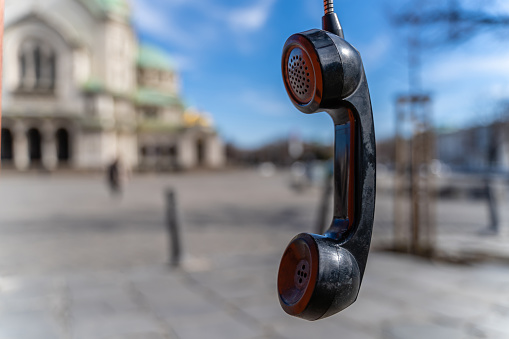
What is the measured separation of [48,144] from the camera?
4438cm

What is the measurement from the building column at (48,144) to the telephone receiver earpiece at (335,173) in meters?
48.2

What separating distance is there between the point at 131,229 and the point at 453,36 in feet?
24.6

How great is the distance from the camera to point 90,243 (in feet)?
25.2

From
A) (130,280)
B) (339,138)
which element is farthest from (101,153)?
(339,138)

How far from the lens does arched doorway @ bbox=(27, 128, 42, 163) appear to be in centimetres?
4447

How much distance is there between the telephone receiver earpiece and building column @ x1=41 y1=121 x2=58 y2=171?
48.2 m

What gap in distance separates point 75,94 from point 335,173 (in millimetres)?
50048

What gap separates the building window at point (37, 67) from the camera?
141 ft

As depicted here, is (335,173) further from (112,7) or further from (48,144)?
(112,7)

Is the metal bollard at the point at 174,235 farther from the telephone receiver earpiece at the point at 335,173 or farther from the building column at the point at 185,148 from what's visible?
the building column at the point at 185,148

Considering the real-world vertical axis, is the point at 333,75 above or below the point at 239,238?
above

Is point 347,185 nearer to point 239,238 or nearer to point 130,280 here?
point 130,280

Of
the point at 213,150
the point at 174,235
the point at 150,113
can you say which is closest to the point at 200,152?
the point at 213,150

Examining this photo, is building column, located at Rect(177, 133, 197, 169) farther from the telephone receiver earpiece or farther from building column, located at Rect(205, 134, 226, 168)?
the telephone receiver earpiece
